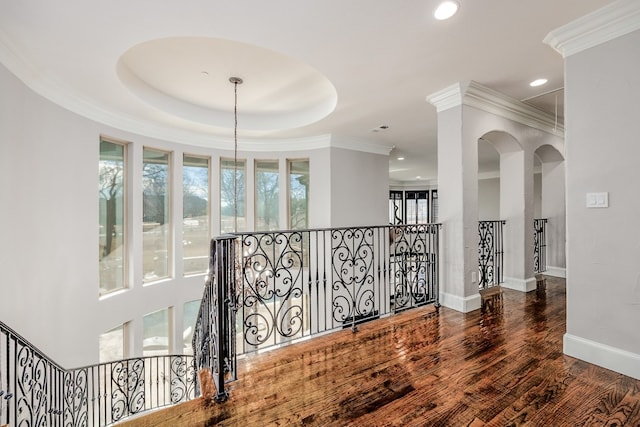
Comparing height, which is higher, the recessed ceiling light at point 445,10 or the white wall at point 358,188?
the recessed ceiling light at point 445,10

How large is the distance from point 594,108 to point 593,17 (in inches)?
27.4

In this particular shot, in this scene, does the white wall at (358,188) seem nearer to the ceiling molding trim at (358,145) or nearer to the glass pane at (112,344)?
the ceiling molding trim at (358,145)

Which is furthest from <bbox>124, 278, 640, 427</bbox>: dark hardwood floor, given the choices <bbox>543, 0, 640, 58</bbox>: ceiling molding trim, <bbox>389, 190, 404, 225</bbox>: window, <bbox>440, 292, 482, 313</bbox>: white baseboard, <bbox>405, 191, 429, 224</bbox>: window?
<bbox>405, 191, 429, 224</bbox>: window

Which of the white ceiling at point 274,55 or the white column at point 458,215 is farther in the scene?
the white column at point 458,215

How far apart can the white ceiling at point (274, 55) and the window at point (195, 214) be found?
39.2 inches

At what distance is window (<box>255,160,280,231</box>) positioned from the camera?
21.1 ft

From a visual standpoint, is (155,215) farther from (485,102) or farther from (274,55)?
(485,102)

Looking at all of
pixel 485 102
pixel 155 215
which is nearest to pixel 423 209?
pixel 485 102

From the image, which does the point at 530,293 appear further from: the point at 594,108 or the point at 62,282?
the point at 62,282

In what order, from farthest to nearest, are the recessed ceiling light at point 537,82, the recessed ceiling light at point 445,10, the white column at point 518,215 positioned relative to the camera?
1. the white column at point 518,215
2. the recessed ceiling light at point 537,82
3. the recessed ceiling light at point 445,10

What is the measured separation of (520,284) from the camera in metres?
4.34

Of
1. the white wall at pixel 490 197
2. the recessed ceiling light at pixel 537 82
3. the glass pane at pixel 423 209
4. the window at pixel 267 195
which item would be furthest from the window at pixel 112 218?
the glass pane at pixel 423 209

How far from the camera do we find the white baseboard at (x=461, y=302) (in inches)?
138

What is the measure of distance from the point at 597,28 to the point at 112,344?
693 centimetres
